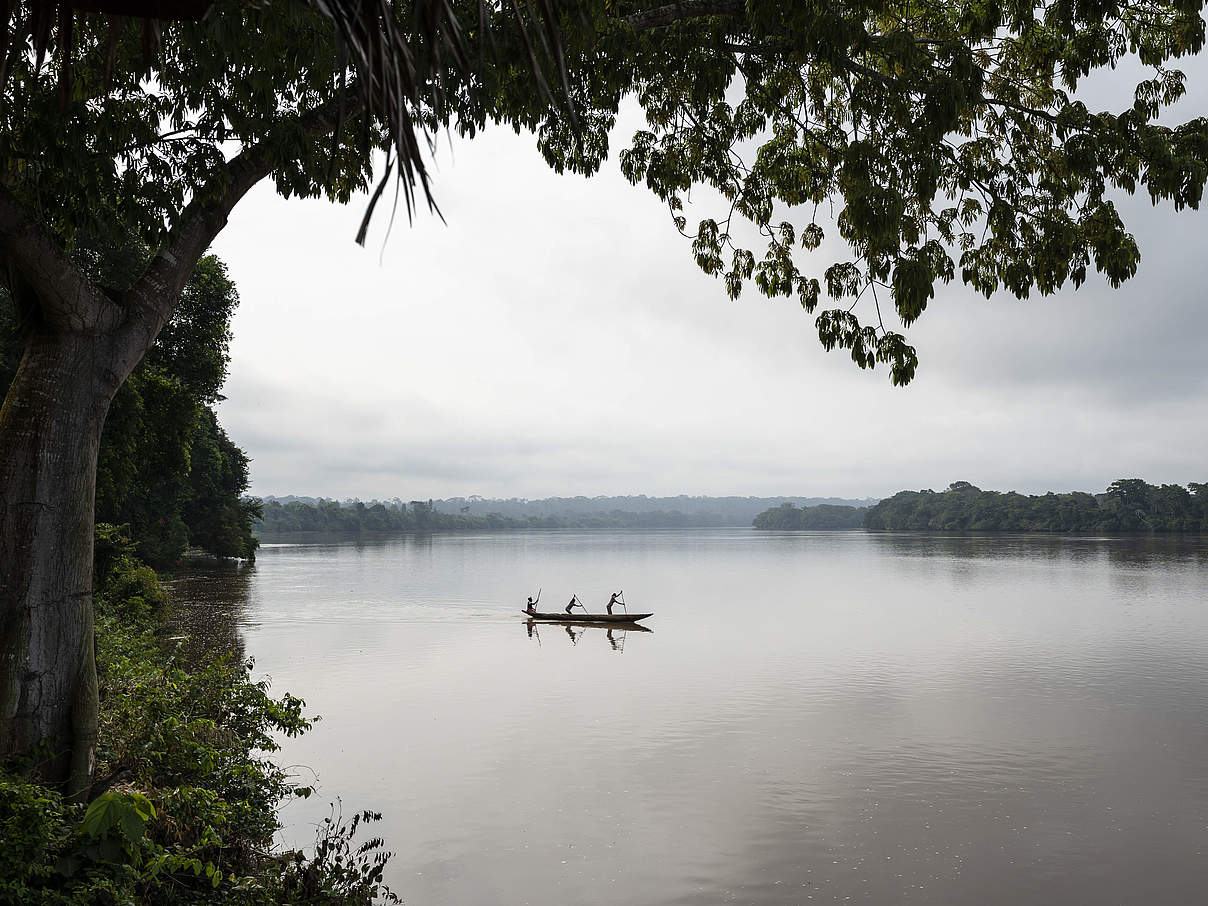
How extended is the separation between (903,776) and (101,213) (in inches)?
535

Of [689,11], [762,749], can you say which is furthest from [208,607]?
[689,11]

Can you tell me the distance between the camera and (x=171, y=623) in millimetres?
24984

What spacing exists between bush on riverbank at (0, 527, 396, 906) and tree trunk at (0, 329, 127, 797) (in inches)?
14.9

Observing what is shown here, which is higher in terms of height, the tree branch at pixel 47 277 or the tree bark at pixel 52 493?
the tree branch at pixel 47 277

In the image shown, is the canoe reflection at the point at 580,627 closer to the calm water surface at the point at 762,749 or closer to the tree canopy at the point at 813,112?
the calm water surface at the point at 762,749

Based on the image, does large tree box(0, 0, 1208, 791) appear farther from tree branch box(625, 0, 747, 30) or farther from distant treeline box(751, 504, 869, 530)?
distant treeline box(751, 504, 869, 530)

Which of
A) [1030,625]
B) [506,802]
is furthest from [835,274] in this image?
[1030,625]

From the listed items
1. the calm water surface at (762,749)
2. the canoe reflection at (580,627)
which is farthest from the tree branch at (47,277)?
the canoe reflection at (580,627)

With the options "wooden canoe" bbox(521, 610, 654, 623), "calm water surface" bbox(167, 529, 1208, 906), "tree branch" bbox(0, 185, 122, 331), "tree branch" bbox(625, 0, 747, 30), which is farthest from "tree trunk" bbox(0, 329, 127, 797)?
"wooden canoe" bbox(521, 610, 654, 623)

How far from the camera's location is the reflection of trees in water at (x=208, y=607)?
71.6ft

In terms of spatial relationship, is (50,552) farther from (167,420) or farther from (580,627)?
(580,627)

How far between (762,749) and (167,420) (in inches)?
628

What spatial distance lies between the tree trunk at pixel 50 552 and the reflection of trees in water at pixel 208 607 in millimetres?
6616

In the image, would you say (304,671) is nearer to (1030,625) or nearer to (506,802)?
(506,802)
